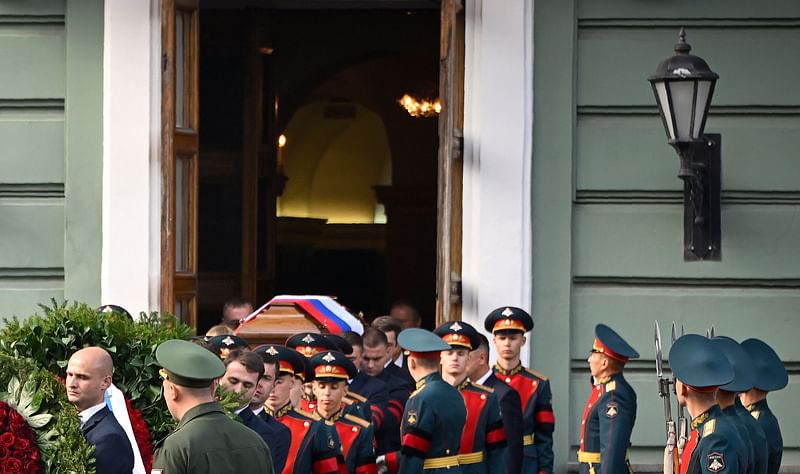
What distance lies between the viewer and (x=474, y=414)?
29.7 feet

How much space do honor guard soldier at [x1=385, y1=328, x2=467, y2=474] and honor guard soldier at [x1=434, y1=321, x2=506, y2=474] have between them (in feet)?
0.91

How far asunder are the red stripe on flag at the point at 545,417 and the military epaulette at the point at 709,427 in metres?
2.54

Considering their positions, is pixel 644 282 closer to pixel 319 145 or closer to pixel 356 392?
pixel 356 392

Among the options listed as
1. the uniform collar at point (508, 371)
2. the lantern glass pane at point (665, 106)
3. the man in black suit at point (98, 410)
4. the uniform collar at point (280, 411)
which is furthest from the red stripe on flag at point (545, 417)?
the man in black suit at point (98, 410)

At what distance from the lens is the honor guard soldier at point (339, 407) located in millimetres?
8484

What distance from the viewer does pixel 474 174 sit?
9.85 metres

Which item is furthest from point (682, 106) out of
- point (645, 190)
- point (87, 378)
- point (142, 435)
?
point (87, 378)

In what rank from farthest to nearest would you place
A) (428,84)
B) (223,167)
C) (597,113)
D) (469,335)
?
1. (428,84)
2. (223,167)
3. (597,113)
4. (469,335)

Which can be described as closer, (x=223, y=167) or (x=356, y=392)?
(x=356, y=392)

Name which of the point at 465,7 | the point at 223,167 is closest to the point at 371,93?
the point at 223,167

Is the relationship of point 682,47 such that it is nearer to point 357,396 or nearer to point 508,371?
point 508,371

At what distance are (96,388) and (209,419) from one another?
30.2 inches

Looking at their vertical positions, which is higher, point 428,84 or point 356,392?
point 428,84

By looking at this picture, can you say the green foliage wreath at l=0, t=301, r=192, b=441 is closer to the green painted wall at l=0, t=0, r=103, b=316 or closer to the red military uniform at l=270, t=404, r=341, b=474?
the red military uniform at l=270, t=404, r=341, b=474
